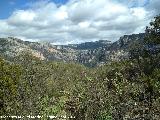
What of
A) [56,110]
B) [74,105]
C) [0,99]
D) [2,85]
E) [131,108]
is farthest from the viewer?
[2,85]

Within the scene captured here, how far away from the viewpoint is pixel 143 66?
63.0m

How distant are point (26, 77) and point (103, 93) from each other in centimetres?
3909

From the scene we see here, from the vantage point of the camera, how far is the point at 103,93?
27.8 m

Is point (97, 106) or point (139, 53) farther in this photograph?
point (139, 53)

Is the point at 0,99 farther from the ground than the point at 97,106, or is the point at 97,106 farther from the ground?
the point at 97,106

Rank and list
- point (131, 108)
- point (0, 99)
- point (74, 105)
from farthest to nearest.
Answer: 1. point (0, 99)
2. point (74, 105)
3. point (131, 108)

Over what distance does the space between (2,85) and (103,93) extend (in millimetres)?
48430

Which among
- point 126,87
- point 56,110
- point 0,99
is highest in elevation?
point 126,87

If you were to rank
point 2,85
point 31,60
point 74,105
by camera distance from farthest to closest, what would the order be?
point 2,85, point 31,60, point 74,105

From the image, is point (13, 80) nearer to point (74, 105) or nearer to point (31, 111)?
point (31, 111)

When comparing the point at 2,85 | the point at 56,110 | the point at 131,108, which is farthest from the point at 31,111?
the point at 2,85

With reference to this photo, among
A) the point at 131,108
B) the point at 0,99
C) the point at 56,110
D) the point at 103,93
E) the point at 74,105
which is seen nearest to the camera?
the point at 131,108

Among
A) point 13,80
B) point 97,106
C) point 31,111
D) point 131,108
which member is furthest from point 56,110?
point 13,80

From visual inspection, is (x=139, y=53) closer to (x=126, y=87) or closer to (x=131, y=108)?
(x=126, y=87)
